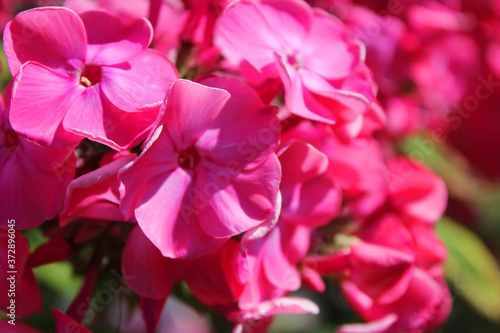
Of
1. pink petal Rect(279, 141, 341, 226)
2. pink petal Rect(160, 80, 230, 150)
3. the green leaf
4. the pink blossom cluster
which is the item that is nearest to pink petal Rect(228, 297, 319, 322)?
the pink blossom cluster

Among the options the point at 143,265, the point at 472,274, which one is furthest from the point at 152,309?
the point at 472,274

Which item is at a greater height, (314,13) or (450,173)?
(314,13)

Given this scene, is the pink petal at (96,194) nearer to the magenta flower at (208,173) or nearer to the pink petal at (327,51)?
the magenta flower at (208,173)

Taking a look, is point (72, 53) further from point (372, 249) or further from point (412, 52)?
point (412, 52)

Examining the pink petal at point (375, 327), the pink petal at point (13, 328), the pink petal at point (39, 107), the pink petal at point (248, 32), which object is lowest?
the pink petal at point (13, 328)

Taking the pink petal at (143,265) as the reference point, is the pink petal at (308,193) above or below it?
above

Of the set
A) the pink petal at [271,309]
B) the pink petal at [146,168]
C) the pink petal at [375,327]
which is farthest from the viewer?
the pink petal at [375,327]

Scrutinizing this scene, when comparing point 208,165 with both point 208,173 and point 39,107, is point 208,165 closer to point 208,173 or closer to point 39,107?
point 208,173

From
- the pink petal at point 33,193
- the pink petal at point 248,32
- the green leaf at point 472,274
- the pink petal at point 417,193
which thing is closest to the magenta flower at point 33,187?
the pink petal at point 33,193

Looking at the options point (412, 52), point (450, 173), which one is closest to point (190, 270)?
point (412, 52)
